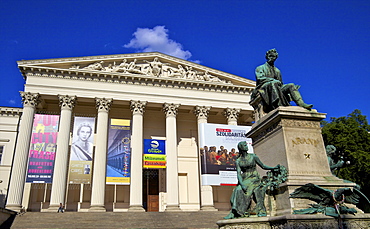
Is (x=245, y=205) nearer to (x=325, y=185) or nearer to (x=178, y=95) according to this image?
(x=325, y=185)

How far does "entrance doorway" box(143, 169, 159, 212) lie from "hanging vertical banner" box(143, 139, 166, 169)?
369 cm

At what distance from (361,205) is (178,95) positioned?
912 inches

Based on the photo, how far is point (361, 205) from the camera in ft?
16.2

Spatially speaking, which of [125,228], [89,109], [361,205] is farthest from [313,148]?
[89,109]

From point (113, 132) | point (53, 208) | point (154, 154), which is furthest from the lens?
point (154, 154)

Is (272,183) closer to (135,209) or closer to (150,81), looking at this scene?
(135,209)

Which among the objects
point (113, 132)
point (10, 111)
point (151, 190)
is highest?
point (10, 111)

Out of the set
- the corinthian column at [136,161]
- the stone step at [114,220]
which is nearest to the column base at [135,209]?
the corinthian column at [136,161]

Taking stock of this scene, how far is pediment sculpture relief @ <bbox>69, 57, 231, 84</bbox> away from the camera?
2681cm

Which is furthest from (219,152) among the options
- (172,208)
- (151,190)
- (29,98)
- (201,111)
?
(29,98)

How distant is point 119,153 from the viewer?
2434 centimetres

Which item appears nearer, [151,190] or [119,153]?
[119,153]

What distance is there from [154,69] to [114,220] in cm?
1341

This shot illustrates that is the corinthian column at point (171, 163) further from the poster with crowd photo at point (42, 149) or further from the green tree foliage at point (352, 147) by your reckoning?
the green tree foliage at point (352, 147)
